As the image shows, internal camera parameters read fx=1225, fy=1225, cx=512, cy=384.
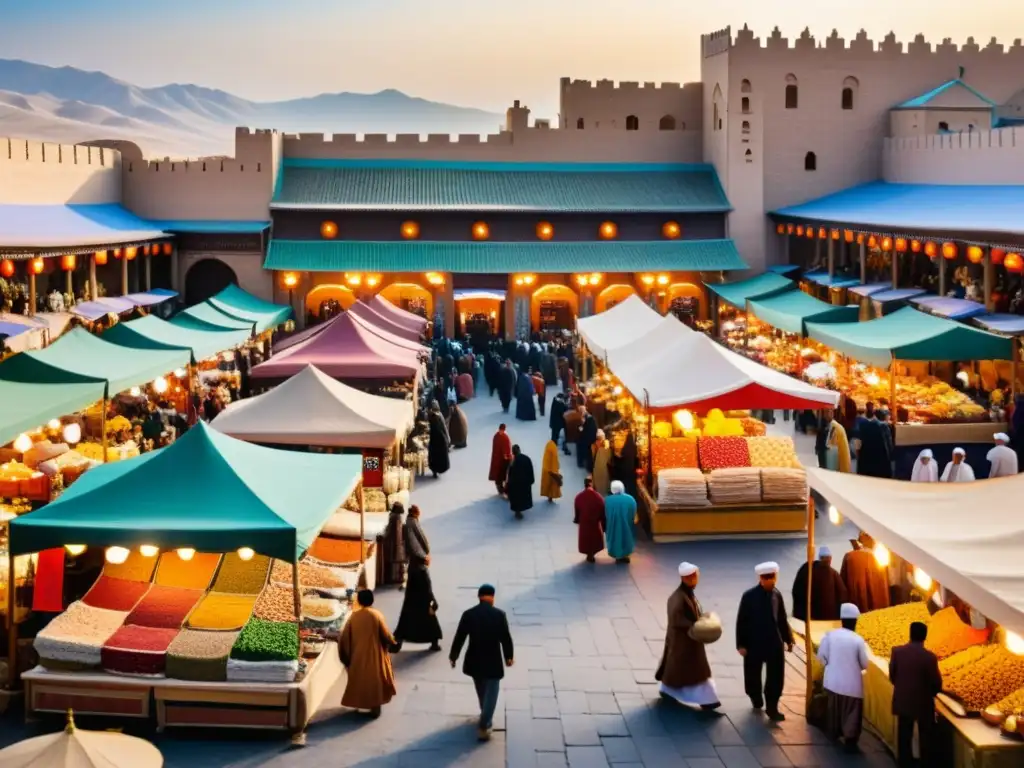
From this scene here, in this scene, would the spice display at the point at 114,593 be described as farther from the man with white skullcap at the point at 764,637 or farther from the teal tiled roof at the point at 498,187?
the teal tiled roof at the point at 498,187

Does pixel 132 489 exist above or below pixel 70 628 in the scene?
above

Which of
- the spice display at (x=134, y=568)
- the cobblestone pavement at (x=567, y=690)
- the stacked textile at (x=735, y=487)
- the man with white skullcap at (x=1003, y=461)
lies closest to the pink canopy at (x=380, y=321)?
the cobblestone pavement at (x=567, y=690)

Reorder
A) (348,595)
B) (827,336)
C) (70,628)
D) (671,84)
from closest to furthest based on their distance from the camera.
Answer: (70,628), (348,595), (827,336), (671,84)

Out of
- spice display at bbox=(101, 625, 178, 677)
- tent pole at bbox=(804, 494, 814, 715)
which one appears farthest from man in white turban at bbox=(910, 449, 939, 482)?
spice display at bbox=(101, 625, 178, 677)

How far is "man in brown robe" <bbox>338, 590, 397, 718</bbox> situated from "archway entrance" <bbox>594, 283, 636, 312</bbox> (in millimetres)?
25210

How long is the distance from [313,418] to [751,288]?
1941 cm

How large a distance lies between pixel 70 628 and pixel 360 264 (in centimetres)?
2384

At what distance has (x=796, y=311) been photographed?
2533cm

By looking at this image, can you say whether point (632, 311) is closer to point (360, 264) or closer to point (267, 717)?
point (360, 264)

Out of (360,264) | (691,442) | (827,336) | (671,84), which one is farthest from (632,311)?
(671,84)

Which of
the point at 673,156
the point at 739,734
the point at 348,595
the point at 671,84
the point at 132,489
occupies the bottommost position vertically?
the point at 739,734

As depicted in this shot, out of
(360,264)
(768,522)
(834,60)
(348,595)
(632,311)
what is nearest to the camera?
(348,595)

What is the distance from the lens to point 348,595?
10.8 meters

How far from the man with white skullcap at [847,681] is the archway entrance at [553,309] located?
25.7 m
